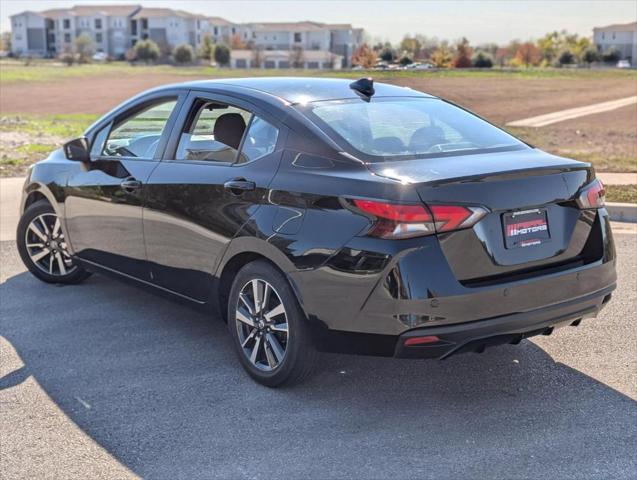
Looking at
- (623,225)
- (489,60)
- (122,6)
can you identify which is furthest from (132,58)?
(623,225)

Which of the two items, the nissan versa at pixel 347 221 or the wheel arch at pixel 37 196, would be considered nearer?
the nissan versa at pixel 347 221

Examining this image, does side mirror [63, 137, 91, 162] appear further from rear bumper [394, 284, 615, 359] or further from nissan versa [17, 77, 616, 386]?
rear bumper [394, 284, 615, 359]

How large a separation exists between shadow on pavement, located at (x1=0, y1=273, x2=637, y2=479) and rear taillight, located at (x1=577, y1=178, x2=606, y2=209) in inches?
39.9

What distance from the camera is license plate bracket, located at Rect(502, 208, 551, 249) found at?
3.86 metres

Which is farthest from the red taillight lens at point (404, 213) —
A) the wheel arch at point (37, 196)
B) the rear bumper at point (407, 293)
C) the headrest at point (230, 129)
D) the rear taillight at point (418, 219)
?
the wheel arch at point (37, 196)

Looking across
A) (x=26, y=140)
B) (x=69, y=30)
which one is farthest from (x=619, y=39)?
(x=69, y=30)

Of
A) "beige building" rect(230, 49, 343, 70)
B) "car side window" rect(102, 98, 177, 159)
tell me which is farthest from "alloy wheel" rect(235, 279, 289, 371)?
"beige building" rect(230, 49, 343, 70)

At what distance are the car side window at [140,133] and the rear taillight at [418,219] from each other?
2.09 meters

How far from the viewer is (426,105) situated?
5.07m

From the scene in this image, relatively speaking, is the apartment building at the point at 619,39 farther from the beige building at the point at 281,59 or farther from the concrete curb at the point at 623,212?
the concrete curb at the point at 623,212

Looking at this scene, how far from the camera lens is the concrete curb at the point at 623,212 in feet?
29.7

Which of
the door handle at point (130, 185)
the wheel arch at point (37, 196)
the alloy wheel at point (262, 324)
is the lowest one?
the alloy wheel at point (262, 324)

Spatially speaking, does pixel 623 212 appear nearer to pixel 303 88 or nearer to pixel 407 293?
pixel 303 88

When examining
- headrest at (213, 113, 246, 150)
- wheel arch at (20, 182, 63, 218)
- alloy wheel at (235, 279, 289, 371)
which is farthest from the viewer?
wheel arch at (20, 182, 63, 218)
